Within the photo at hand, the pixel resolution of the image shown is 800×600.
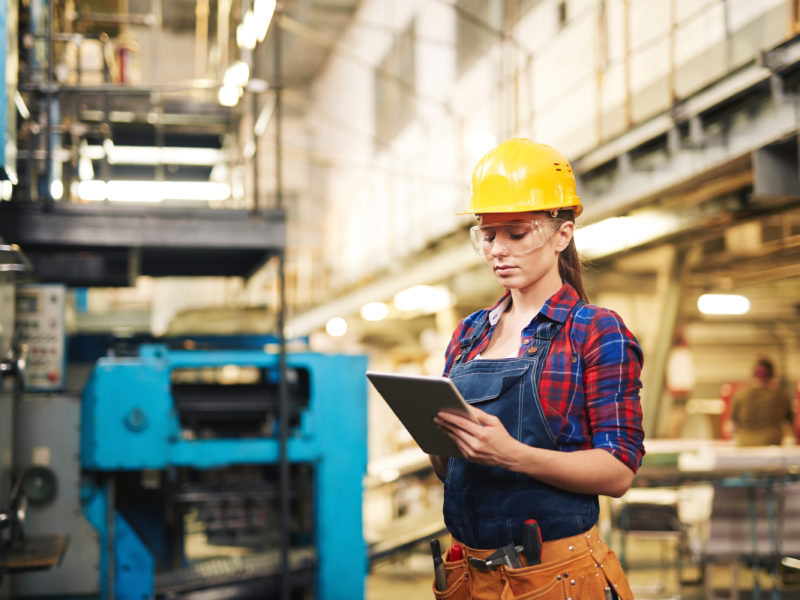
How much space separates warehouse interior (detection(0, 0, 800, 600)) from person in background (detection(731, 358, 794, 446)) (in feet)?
3.13

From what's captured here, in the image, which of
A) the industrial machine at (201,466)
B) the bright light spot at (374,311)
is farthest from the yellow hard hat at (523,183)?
the bright light spot at (374,311)

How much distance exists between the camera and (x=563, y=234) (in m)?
2.11

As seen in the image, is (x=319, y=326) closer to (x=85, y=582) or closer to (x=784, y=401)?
(x=784, y=401)

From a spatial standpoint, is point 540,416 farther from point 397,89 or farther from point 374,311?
point 397,89

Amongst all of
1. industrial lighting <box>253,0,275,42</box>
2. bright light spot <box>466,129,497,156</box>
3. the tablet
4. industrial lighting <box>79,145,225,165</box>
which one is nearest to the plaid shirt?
the tablet

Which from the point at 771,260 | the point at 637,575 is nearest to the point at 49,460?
the point at 637,575

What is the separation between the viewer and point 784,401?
1035 centimetres

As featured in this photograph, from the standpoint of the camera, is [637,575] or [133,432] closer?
[133,432]

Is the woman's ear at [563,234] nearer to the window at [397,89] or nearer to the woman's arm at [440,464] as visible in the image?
the woman's arm at [440,464]

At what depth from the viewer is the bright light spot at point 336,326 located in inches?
719

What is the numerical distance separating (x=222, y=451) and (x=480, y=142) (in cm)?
783

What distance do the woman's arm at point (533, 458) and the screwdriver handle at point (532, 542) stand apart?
0.10 metres

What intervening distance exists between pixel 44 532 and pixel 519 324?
3.27m

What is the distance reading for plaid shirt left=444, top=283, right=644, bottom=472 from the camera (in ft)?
6.23
